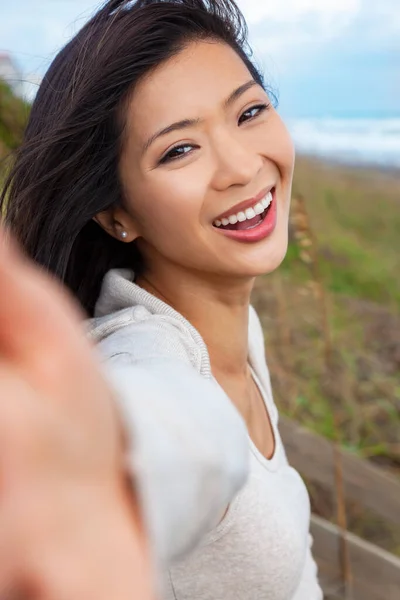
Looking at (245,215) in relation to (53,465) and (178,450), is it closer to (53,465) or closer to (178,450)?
(178,450)

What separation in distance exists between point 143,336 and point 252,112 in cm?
48

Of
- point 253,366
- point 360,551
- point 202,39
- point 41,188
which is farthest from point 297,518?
point 202,39

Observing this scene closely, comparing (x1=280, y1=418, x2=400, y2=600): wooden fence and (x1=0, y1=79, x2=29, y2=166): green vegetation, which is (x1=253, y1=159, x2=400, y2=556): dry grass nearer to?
(x1=280, y1=418, x2=400, y2=600): wooden fence

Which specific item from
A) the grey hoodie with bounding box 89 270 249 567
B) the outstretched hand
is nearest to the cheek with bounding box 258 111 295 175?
the grey hoodie with bounding box 89 270 249 567

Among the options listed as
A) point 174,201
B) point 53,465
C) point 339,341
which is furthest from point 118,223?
point 339,341

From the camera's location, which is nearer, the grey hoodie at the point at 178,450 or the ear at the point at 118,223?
the grey hoodie at the point at 178,450

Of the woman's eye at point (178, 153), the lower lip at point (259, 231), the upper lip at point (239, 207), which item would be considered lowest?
the lower lip at point (259, 231)

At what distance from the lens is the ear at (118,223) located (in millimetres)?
1228

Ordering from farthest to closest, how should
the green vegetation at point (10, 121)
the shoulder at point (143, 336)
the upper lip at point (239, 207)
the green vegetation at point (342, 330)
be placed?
1. the green vegetation at point (342, 330)
2. the green vegetation at point (10, 121)
3. the upper lip at point (239, 207)
4. the shoulder at point (143, 336)

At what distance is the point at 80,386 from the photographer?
0.33 metres

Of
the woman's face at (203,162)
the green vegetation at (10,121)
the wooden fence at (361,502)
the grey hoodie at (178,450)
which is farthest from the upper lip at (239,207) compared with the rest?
the green vegetation at (10,121)

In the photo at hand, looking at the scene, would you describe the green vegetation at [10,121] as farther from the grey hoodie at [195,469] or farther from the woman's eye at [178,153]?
the woman's eye at [178,153]

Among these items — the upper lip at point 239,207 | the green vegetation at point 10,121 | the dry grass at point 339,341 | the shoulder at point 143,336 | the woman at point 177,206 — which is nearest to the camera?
the shoulder at point 143,336

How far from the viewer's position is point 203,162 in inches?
43.9
